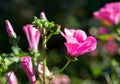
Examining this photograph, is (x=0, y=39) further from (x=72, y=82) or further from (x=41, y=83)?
(x=41, y=83)

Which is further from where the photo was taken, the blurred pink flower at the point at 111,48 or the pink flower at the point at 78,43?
the blurred pink flower at the point at 111,48

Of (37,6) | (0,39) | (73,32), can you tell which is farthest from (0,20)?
(73,32)

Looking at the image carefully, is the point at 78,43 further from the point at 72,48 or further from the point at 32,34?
the point at 32,34

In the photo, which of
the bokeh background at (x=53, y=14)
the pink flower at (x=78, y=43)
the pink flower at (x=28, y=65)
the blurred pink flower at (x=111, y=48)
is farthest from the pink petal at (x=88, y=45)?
the bokeh background at (x=53, y=14)

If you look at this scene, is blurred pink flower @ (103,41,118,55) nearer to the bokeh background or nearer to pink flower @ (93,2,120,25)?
the bokeh background

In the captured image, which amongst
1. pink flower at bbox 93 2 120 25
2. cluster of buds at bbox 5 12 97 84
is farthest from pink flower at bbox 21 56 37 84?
pink flower at bbox 93 2 120 25

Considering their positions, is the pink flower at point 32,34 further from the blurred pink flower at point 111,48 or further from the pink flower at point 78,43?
the blurred pink flower at point 111,48

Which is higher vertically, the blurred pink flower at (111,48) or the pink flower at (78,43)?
the blurred pink flower at (111,48)
